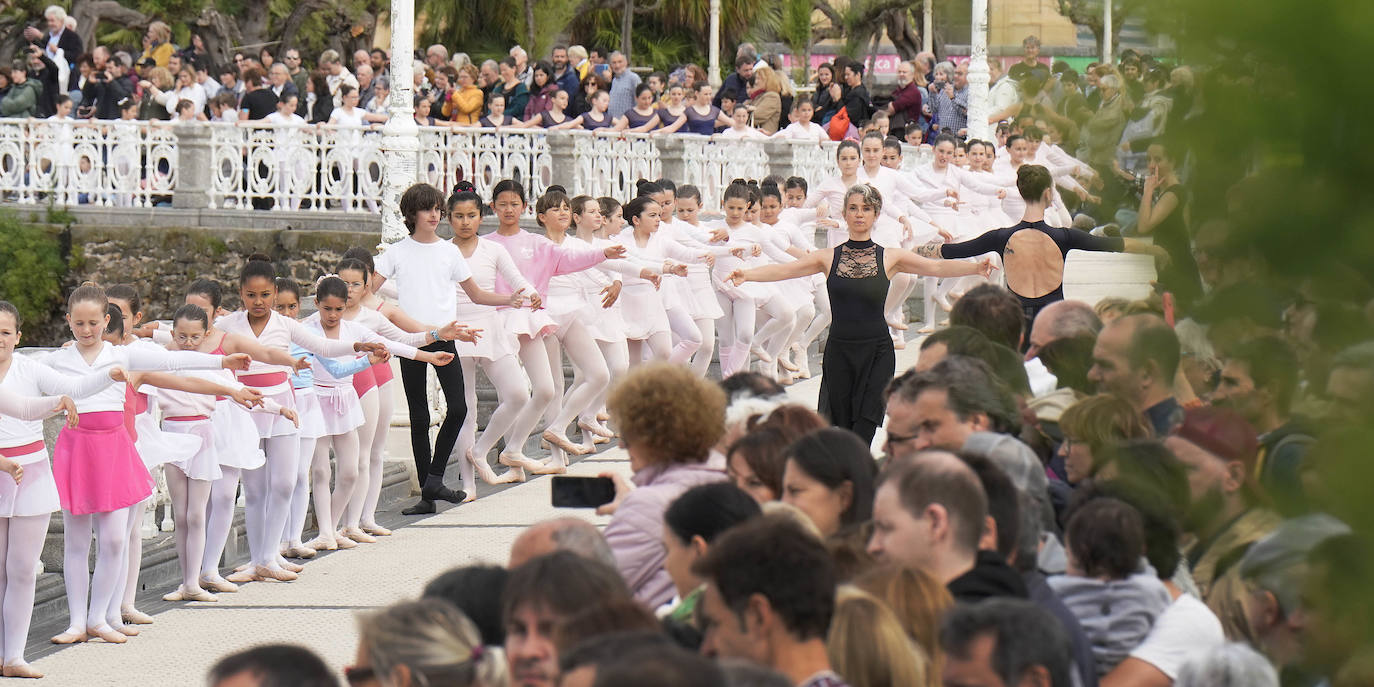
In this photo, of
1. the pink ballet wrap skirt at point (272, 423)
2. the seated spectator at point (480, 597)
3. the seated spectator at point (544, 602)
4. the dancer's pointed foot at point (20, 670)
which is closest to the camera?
the seated spectator at point (544, 602)

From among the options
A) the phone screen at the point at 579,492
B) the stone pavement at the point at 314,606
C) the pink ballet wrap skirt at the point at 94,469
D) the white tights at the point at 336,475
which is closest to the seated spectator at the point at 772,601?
the phone screen at the point at 579,492

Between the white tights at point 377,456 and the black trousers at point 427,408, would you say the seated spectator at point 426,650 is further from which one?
the black trousers at point 427,408

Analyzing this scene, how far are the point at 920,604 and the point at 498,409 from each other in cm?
723

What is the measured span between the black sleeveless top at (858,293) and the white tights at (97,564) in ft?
12.5

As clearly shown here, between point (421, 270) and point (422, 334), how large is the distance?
2.03 ft

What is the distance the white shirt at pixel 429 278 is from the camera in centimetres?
1016

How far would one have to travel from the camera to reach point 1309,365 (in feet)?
4.08

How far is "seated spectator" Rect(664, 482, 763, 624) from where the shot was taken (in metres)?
4.25

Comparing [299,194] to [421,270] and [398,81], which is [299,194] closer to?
[398,81]

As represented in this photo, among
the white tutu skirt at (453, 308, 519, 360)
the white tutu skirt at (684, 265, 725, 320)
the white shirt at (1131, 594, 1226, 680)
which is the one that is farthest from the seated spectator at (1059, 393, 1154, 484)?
the white tutu skirt at (684, 265, 725, 320)

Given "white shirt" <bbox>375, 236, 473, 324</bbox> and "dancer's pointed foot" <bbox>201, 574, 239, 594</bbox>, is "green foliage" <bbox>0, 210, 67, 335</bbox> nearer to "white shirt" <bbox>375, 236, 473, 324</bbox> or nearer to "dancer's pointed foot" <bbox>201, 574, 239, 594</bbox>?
"white shirt" <bbox>375, 236, 473, 324</bbox>

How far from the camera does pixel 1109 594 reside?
4.18 meters

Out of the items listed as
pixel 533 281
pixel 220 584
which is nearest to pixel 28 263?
pixel 533 281

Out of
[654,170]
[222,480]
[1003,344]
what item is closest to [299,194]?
[654,170]
